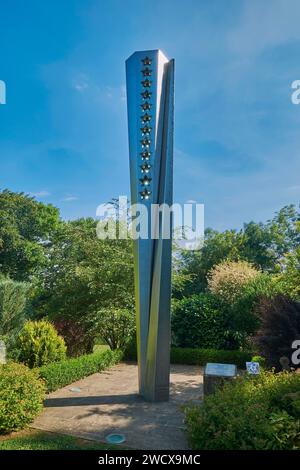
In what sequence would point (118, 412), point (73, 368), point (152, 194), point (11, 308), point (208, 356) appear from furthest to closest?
point (208, 356) → point (11, 308) → point (73, 368) → point (152, 194) → point (118, 412)

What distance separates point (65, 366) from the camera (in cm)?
624

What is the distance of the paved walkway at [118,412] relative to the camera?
3957mm

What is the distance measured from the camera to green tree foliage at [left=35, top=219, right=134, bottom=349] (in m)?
8.79

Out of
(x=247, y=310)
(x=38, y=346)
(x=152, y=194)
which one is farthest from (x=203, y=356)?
(x=152, y=194)

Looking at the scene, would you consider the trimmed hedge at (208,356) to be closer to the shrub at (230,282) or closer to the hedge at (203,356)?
the hedge at (203,356)

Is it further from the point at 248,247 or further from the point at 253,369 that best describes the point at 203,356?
the point at 248,247

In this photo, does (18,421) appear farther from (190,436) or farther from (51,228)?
(51,228)

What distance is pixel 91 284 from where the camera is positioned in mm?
8695

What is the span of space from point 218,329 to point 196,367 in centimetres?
144

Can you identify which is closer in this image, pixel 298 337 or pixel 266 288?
pixel 298 337

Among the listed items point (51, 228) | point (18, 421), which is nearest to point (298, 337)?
point (18, 421)

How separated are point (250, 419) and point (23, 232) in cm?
1956
